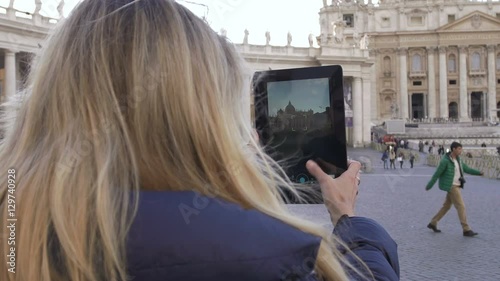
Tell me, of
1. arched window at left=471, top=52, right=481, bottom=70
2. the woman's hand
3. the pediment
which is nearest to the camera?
the woman's hand

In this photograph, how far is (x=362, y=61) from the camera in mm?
44844

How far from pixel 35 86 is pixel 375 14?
69353 millimetres

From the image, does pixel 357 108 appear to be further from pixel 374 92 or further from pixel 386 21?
pixel 386 21

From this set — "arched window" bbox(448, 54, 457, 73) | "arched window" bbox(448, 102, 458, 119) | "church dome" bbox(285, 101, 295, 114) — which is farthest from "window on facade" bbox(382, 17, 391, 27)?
"church dome" bbox(285, 101, 295, 114)

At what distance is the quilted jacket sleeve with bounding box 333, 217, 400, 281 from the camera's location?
4.40 ft

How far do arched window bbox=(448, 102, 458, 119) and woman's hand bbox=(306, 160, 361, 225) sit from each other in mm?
69525

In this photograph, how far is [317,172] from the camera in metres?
1.75

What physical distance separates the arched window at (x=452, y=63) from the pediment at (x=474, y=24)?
3.08 meters

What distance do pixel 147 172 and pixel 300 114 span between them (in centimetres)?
95

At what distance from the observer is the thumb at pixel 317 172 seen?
5.63 ft

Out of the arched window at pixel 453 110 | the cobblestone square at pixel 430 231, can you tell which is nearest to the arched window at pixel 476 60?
the arched window at pixel 453 110

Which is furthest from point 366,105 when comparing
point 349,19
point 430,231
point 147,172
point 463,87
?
point 147,172

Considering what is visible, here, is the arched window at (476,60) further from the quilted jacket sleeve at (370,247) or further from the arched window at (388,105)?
the quilted jacket sleeve at (370,247)

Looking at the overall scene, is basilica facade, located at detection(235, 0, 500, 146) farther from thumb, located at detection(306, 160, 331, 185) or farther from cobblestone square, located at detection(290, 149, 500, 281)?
thumb, located at detection(306, 160, 331, 185)
